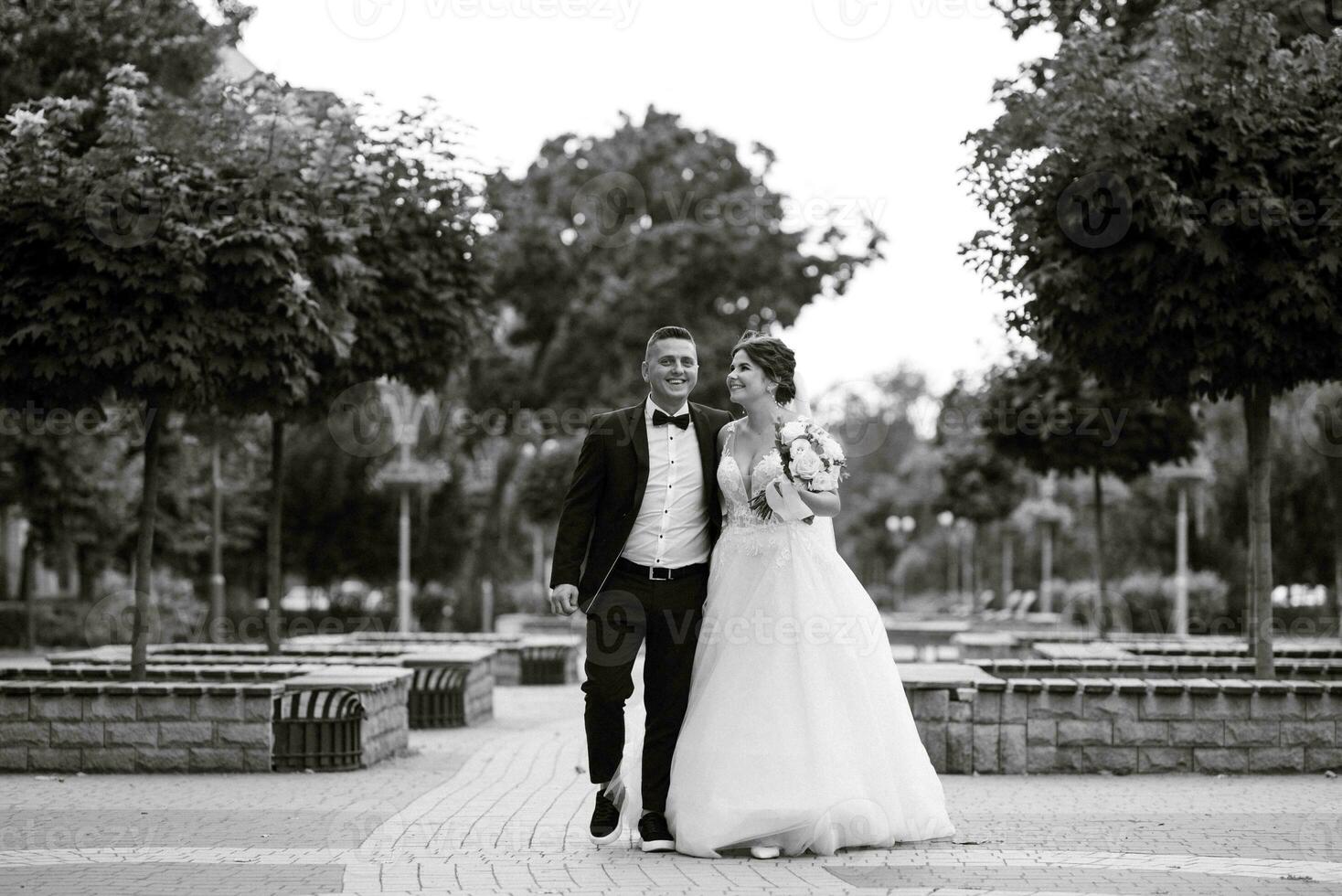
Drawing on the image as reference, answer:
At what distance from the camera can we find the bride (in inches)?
272

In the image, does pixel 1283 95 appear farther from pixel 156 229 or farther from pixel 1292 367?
pixel 156 229

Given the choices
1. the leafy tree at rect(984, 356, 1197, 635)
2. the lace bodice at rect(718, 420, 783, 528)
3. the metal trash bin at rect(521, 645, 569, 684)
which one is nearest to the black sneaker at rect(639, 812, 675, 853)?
the lace bodice at rect(718, 420, 783, 528)

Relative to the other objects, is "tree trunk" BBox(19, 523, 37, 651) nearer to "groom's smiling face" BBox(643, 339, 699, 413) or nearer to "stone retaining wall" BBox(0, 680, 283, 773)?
"stone retaining wall" BBox(0, 680, 283, 773)

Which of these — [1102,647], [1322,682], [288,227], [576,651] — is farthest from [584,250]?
[1322,682]

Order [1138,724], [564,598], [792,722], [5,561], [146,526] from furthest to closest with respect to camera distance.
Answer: [5,561] < [146,526] < [1138,724] < [792,722] < [564,598]

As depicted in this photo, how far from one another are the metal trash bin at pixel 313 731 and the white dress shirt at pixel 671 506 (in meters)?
4.39

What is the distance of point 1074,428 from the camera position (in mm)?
18125

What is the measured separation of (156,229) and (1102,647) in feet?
30.1

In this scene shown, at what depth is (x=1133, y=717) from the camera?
1041 cm

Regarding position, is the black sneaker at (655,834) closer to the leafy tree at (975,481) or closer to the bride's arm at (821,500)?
the bride's arm at (821,500)

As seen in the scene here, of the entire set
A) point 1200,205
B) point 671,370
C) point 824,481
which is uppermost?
point 1200,205

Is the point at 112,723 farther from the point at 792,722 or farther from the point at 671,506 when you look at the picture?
the point at 792,722

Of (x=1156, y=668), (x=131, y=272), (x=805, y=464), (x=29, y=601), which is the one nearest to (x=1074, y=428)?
(x=1156, y=668)

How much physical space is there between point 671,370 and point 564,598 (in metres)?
1.16
